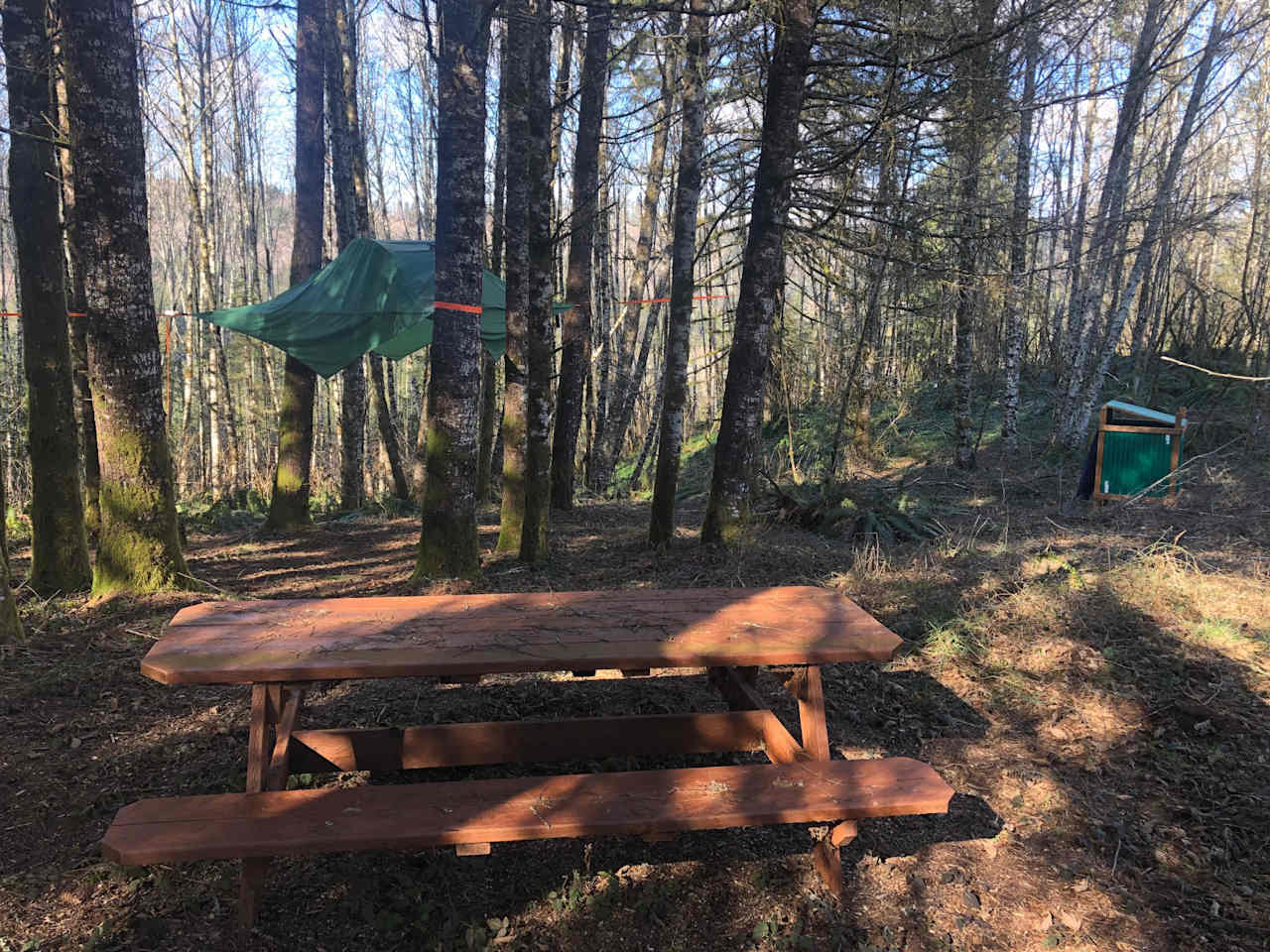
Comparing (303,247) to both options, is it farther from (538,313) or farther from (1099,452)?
(1099,452)

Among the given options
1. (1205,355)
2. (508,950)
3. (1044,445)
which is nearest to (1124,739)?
(508,950)

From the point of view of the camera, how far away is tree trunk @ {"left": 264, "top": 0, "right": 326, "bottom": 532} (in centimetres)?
862

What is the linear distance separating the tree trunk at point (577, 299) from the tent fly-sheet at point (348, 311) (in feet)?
3.73

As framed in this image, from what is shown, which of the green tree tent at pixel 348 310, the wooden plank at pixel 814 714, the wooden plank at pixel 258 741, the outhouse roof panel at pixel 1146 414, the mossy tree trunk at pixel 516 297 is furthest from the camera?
the outhouse roof panel at pixel 1146 414

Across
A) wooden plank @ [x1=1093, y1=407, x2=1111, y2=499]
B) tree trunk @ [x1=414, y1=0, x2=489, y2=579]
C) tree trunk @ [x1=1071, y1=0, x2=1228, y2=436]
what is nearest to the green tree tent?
tree trunk @ [x1=414, y1=0, x2=489, y2=579]

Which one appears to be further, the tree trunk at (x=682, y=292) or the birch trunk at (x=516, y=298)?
the tree trunk at (x=682, y=292)

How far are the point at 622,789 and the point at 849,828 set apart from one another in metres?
0.79

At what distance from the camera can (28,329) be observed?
5.06 meters

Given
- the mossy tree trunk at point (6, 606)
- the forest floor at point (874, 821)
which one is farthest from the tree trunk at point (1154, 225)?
the mossy tree trunk at point (6, 606)

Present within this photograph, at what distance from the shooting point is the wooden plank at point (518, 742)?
290 cm

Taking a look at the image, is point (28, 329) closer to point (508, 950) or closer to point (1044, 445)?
point (508, 950)

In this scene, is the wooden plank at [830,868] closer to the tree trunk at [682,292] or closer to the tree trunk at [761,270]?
the tree trunk at [761,270]

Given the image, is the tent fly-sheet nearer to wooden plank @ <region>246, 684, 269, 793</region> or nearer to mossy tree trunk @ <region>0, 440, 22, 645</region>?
mossy tree trunk @ <region>0, 440, 22, 645</region>

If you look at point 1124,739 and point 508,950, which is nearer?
point 508,950
